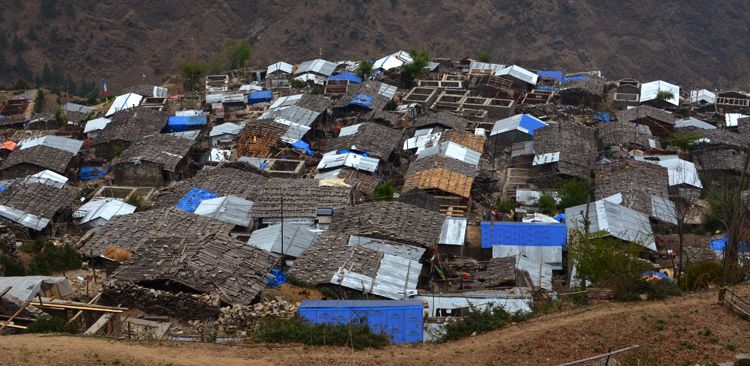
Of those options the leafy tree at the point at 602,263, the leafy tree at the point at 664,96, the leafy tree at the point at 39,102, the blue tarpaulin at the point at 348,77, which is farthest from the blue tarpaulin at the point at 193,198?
the leafy tree at the point at 664,96

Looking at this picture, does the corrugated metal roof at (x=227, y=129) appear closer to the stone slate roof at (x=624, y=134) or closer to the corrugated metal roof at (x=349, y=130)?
the corrugated metal roof at (x=349, y=130)

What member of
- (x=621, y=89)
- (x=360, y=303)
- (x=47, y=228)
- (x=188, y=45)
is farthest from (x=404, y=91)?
(x=188, y=45)

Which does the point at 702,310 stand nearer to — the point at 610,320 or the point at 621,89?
the point at 610,320

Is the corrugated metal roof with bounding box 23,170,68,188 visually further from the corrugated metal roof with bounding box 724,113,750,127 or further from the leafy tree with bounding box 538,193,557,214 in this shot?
the corrugated metal roof with bounding box 724,113,750,127

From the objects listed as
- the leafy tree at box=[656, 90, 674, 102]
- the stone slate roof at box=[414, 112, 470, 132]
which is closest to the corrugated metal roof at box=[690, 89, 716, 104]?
the leafy tree at box=[656, 90, 674, 102]

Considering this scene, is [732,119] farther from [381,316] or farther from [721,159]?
[381,316]

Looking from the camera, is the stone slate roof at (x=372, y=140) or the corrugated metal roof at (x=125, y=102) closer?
the stone slate roof at (x=372, y=140)
